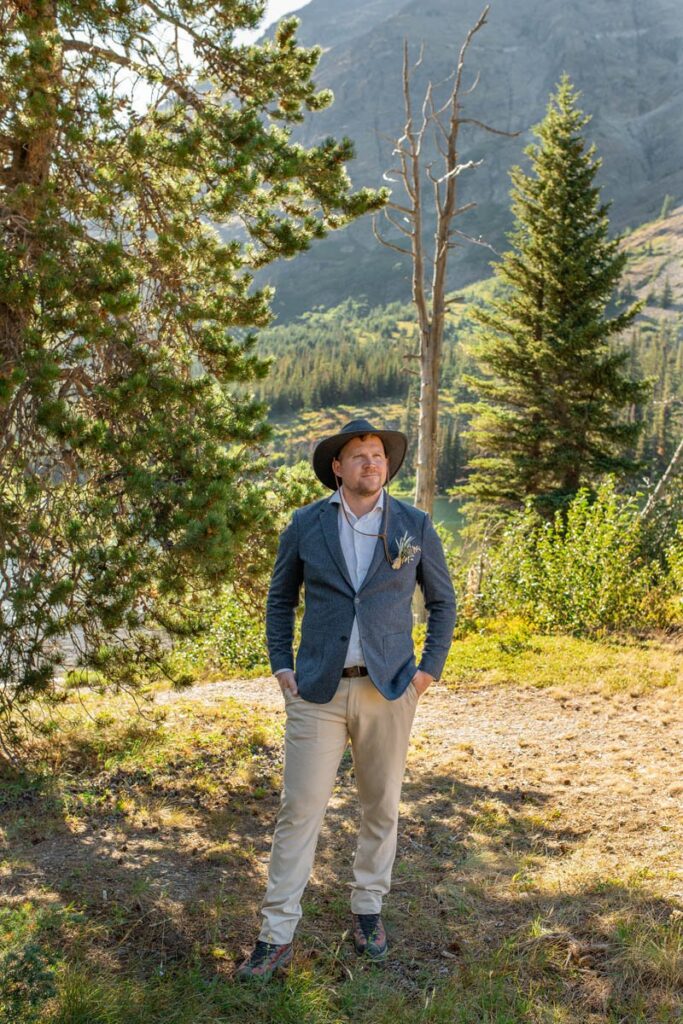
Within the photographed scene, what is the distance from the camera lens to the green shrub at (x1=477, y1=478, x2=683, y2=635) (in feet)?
33.4

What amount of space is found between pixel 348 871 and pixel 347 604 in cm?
194

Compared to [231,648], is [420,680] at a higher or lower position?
higher

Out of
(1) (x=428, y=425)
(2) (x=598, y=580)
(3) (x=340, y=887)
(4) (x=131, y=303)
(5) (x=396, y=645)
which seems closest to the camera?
(5) (x=396, y=645)

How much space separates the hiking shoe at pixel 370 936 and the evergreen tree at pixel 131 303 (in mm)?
2098

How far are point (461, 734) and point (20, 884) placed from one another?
3995 mm

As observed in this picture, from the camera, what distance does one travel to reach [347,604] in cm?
321

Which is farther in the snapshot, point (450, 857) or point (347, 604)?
point (450, 857)

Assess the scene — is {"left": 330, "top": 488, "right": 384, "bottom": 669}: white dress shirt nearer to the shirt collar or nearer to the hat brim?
the shirt collar

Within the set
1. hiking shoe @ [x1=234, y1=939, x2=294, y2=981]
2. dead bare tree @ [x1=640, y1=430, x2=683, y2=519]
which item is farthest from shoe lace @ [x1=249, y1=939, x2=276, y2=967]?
dead bare tree @ [x1=640, y1=430, x2=683, y2=519]

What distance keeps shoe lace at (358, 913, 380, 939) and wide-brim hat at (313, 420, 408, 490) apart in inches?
70.1

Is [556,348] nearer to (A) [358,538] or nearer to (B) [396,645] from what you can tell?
(A) [358,538]

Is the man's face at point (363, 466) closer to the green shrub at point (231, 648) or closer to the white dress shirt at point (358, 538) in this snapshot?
the white dress shirt at point (358, 538)

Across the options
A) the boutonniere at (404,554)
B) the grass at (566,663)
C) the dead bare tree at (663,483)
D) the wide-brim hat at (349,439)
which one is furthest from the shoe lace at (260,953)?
the dead bare tree at (663,483)

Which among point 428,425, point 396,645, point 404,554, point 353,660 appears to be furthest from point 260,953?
point 428,425
